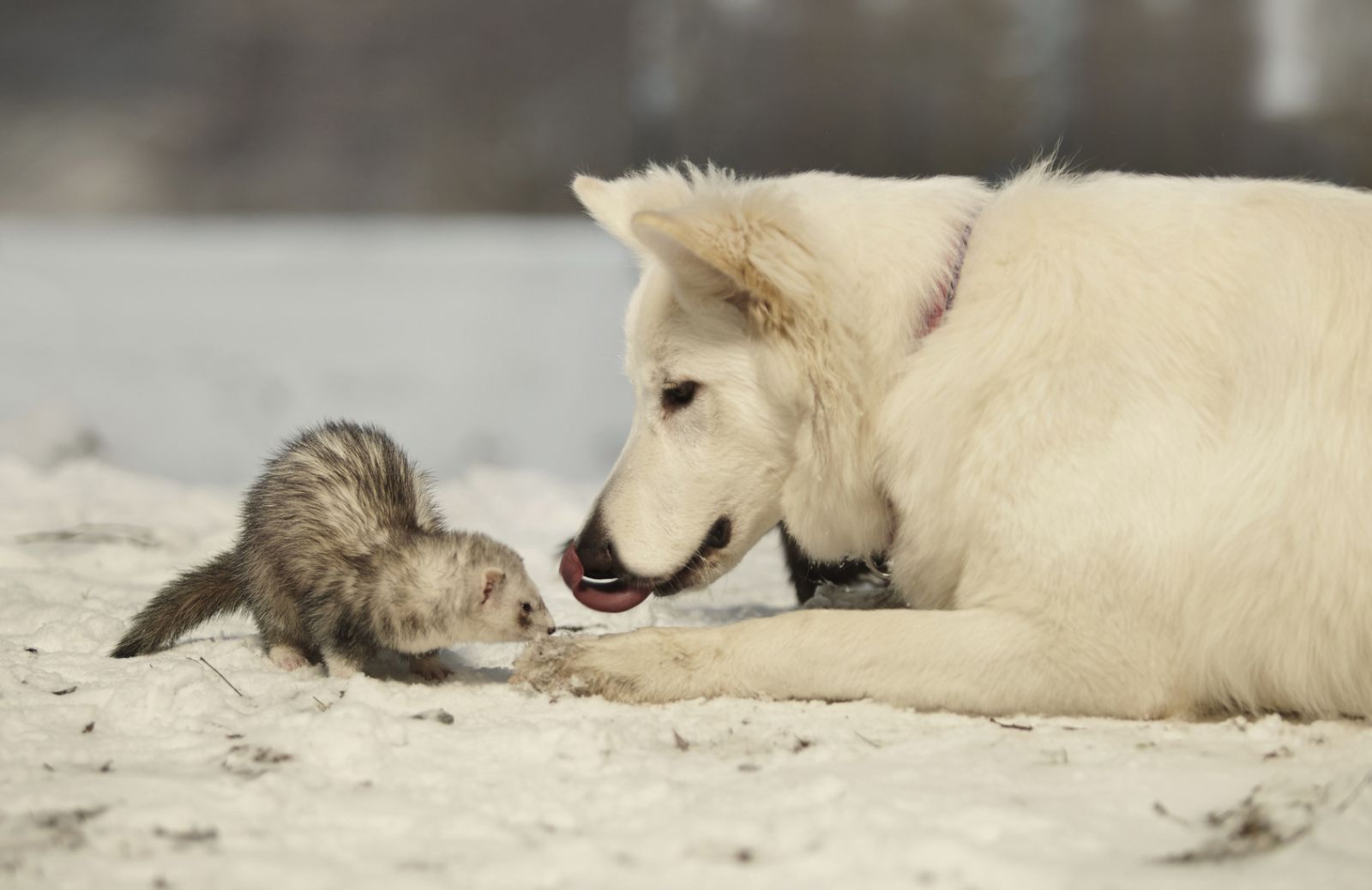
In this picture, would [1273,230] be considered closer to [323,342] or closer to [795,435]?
[795,435]

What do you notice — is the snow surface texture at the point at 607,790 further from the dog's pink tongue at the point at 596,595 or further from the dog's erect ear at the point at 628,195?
the dog's erect ear at the point at 628,195

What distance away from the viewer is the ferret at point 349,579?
330 centimetres

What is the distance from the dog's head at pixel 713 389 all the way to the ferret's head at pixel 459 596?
0.52 ft

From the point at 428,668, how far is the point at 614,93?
22.1 feet

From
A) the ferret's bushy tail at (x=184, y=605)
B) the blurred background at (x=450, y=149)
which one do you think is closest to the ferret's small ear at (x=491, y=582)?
the ferret's bushy tail at (x=184, y=605)

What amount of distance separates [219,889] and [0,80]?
9.96 metres

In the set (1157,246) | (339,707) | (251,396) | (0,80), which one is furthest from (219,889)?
(0,80)

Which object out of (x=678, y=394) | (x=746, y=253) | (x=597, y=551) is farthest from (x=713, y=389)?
(x=597, y=551)

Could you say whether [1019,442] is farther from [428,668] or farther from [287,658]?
[287,658]

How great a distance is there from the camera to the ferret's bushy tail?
3443 mm

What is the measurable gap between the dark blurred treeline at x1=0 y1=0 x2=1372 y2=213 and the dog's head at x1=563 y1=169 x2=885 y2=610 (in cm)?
460

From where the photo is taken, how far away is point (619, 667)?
9.82 feet

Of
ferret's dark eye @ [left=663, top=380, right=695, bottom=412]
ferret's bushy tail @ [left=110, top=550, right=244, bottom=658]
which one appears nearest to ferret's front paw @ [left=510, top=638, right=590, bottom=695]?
ferret's dark eye @ [left=663, top=380, right=695, bottom=412]

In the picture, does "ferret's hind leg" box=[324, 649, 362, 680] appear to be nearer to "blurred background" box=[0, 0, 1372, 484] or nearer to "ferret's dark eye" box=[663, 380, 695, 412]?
"ferret's dark eye" box=[663, 380, 695, 412]
